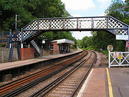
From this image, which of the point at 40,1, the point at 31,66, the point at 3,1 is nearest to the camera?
the point at 31,66

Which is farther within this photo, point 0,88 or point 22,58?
point 22,58

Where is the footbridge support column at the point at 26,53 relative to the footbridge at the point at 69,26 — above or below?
below

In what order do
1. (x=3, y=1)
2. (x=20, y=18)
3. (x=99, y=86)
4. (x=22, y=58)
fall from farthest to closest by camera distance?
(x=20, y=18)
(x=3, y=1)
(x=22, y=58)
(x=99, y=86)

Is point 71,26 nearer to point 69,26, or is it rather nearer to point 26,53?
point 69,26

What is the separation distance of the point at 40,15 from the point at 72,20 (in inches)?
894

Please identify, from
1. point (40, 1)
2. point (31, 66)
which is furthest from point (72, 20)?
→ point (40, 1)

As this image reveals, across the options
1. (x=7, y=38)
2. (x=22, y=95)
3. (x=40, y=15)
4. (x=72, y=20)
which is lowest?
(x=22, y=95)

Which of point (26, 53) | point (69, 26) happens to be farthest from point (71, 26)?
point (26, 53)

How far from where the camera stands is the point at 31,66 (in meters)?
20.0

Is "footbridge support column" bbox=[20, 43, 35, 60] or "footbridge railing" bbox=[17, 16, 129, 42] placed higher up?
→ "footbridge railing" bbox=[17, 16, 129, 42]

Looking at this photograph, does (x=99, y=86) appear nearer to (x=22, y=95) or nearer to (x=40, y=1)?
(x=22, y=95)

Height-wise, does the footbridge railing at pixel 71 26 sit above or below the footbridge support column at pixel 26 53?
above

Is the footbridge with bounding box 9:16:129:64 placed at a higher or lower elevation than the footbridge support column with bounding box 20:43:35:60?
higher

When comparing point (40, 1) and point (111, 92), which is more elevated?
point (40, 1)
